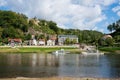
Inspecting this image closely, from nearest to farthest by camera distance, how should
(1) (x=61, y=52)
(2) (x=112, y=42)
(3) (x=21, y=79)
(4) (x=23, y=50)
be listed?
(3) (x=21, y=79), (1) (x=61, y=52), (4) (x=23, y=50), (2) (x=112, y=42)

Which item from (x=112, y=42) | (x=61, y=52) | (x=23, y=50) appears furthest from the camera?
(x=112, y=42)

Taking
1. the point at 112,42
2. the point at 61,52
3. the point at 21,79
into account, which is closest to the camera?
the point at 21,79

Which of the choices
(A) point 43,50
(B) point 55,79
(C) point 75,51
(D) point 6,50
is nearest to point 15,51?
(D) point 6,50

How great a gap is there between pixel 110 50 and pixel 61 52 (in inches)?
1238

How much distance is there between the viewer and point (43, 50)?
158 meters

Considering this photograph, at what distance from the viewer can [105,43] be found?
199250 millimetres

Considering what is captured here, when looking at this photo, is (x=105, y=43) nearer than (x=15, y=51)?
No

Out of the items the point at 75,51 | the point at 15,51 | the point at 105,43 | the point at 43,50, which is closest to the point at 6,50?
the point at 15,51

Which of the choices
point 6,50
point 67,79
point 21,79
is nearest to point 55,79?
point 67,79

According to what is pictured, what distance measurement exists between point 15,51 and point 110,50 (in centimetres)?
4795

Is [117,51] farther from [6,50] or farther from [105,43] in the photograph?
[6,50]

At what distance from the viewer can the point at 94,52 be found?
150 meters

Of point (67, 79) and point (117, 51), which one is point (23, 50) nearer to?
point (117, 51)

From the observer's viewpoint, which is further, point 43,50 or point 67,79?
point 43,50
